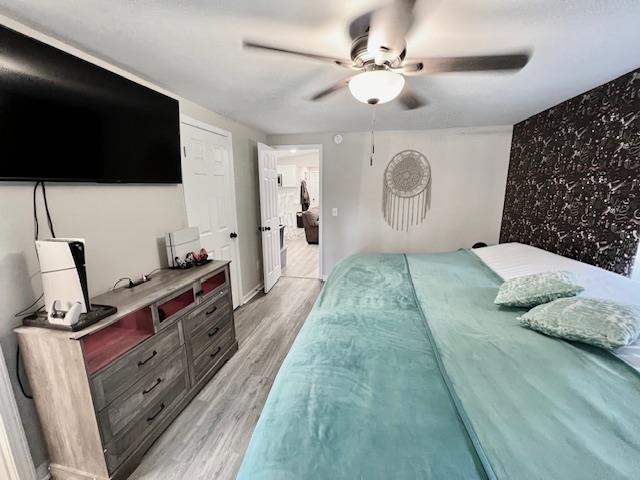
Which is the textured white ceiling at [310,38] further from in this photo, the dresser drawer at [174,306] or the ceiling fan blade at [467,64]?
the dresser drawer at [174,306]

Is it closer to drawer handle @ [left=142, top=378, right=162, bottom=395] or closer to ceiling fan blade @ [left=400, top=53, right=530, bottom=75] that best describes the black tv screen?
drawer handle @ [left=142, top=378, right=162, bottom=395]

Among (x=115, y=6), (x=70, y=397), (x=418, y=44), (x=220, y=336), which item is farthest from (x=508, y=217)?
(x=70, y=397)

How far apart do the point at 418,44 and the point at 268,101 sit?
4.53ft

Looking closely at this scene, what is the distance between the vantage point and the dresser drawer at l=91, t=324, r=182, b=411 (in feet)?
3.97

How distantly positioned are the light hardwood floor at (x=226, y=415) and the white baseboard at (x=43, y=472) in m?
0.44

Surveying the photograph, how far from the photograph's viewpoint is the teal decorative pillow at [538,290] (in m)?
1.43

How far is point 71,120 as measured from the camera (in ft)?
4.43

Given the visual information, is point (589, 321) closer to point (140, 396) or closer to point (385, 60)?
point (385, 60)

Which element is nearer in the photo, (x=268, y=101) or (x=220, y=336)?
(x=220, y=336)

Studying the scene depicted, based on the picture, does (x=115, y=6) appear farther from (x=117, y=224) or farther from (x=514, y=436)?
(x=514, y=436)

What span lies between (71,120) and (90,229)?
2.01 ft

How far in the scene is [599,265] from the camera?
76.3 inches

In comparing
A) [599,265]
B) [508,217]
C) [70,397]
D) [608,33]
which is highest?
[608,33]

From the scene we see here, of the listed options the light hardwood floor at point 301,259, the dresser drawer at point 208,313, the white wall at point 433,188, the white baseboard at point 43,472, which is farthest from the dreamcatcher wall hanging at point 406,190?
the white baseboard at point 43,472
